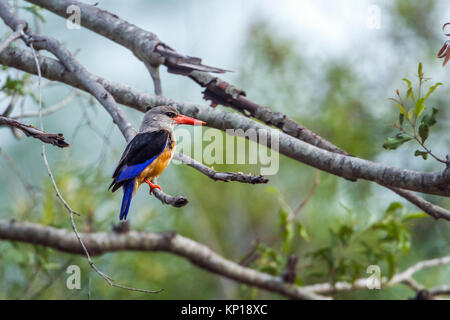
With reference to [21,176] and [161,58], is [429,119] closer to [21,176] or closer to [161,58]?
[161,58]

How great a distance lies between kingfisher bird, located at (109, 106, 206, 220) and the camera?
2.49 m

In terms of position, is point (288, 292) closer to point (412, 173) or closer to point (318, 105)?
point (412, 173)

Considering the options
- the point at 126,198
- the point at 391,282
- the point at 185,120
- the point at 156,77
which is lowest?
the point at 391,282

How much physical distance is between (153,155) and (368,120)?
2.93 metres

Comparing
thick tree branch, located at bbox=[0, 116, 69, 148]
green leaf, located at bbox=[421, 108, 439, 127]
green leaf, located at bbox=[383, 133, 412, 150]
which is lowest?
thick tree branch, located at bbox=[0, 116, 69, 148]

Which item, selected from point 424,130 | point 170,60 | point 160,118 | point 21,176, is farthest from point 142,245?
point 424,130

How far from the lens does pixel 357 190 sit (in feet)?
15.8

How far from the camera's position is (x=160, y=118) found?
9.78 feet

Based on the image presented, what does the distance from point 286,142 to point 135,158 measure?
0.75 metres

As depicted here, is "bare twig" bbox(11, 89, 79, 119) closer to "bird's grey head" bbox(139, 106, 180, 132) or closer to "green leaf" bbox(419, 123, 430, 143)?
"bird's grey head" bbox(139, 106, 180, 132)

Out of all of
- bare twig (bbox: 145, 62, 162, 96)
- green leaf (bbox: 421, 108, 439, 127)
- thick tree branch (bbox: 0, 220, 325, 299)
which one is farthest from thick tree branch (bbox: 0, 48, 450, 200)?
thick tree branch (bbox: 0, 220, 325, 299)

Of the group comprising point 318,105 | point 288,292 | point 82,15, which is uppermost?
point 318,105

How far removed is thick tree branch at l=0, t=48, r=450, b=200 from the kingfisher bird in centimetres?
8

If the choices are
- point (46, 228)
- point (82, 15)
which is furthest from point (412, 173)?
point (46, 228)
